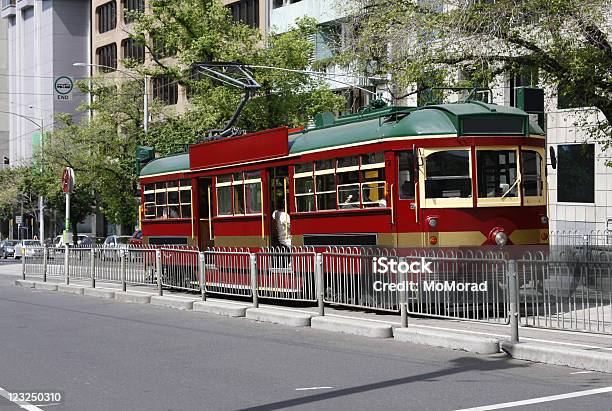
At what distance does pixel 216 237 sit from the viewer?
23.2 meters

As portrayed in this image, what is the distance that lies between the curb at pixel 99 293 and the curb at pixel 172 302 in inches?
85.7

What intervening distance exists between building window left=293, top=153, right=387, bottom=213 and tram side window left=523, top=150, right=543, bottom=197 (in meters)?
2.48

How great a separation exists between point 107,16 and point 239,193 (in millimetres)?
58370

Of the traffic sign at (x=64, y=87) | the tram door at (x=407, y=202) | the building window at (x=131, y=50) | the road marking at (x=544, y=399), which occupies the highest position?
the building window at (x=131, y=50)

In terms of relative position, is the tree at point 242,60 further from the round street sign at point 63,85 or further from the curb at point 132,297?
the round street sign at point 63,85

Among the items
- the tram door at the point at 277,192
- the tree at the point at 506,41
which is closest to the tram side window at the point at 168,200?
the tram door at the point at 277,192

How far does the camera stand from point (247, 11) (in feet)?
185

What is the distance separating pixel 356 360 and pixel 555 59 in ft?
36.2

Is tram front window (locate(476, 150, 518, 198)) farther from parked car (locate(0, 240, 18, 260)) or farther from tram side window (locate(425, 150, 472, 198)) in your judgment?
parked car (locate(0, 240, 18, 260))

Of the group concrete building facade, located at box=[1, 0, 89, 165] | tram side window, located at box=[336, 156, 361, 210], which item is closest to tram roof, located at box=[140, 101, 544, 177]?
tram side window, located at box=[336, 156, 361, 210]

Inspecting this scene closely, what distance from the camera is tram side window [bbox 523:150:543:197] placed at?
17438 mm

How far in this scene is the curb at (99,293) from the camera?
23.2 meters

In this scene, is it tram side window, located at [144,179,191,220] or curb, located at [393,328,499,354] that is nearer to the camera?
curb, located at [393,328,499,354]

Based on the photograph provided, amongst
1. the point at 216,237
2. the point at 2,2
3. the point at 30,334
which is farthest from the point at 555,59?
the point at 2,2
